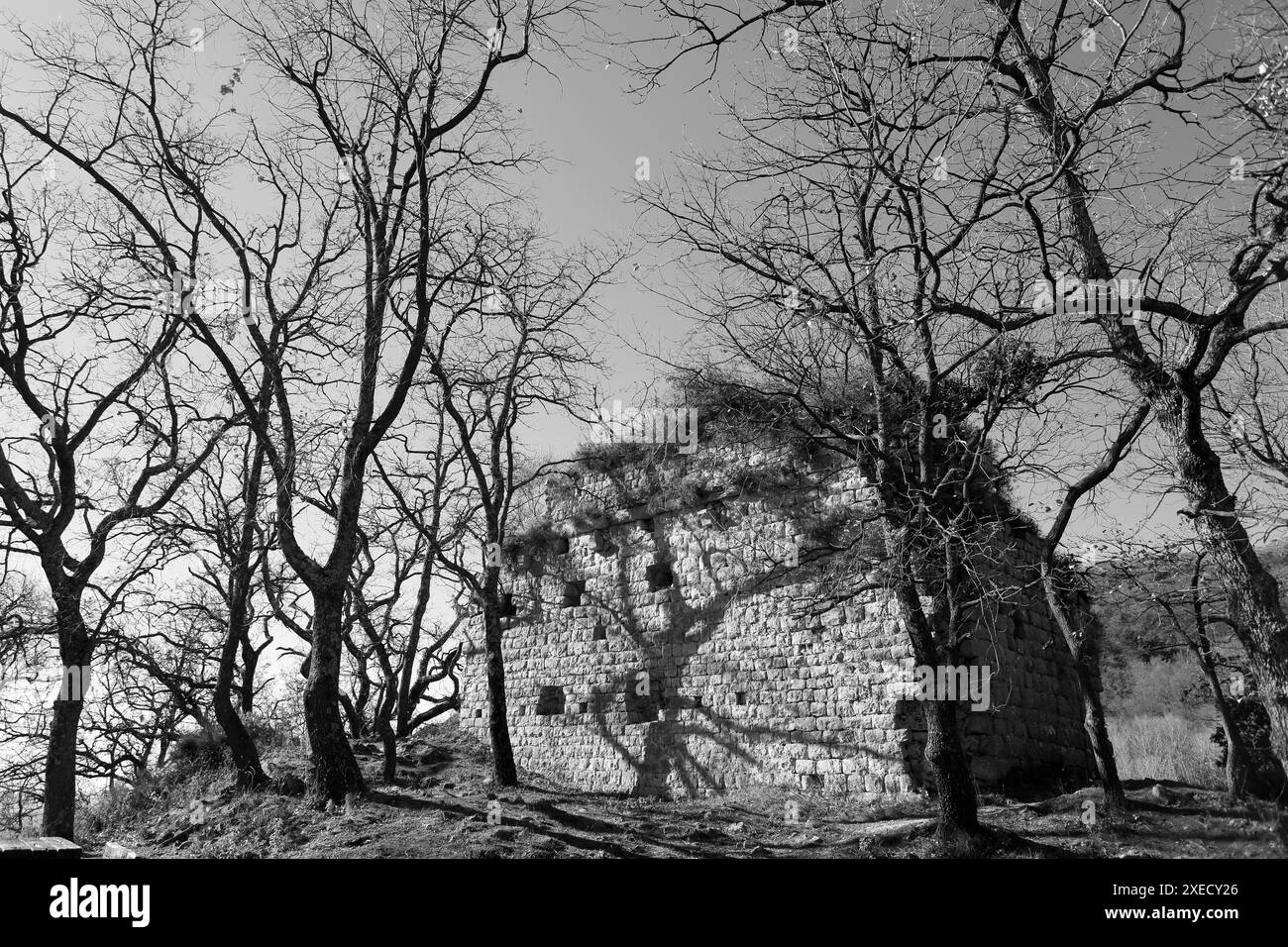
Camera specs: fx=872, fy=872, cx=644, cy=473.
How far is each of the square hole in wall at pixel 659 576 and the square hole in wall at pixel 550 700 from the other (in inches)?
103

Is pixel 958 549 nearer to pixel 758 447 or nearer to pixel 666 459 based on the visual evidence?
pixel 758 447

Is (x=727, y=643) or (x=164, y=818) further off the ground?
(x=727, y=643)

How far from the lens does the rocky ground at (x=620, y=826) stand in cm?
884

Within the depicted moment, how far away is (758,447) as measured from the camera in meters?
14.4

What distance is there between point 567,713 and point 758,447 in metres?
5.78

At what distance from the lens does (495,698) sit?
14.0 m

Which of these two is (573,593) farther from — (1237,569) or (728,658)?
(1237,569)

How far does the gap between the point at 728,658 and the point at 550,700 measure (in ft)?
12.9

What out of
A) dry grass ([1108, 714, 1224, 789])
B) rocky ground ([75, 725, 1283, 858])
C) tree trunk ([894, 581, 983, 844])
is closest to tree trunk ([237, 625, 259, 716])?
rocky ground ([75, 725, 1283, 858])

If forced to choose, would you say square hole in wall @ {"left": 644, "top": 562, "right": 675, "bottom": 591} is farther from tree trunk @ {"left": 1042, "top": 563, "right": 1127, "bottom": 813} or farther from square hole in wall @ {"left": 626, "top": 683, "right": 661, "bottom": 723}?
tree trunk @ {"left": 1042, "top": 563, "right": 1127, "bottom": 813}

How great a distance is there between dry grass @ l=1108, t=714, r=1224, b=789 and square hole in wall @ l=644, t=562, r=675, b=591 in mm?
7864

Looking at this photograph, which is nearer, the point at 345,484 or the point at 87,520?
the point at 345,484

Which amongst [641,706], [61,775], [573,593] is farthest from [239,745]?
[573,593]
